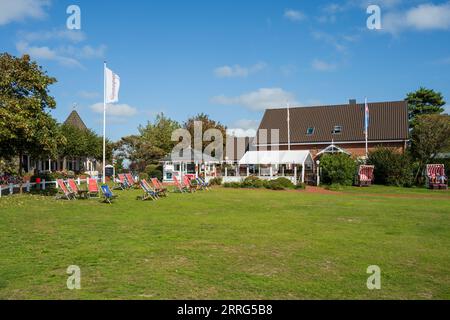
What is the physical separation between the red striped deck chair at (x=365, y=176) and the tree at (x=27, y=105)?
21.9 metres

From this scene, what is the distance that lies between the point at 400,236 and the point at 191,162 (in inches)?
1264

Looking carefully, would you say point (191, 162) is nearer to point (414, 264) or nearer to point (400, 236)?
point (400, 236)

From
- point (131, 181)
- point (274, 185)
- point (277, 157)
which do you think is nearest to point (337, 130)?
point (277, 157)

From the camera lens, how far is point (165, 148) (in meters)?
52.7

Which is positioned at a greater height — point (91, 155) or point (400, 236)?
point (91, 155)

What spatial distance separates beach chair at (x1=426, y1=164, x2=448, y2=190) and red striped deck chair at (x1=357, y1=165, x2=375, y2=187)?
13.2 ft

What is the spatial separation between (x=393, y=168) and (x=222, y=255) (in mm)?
27753

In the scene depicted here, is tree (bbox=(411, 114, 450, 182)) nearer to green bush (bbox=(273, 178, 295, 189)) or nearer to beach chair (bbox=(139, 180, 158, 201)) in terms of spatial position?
green bush (bbox=(273, 178, 295, 189))

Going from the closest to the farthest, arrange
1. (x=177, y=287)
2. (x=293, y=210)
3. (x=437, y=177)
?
(x=177, y=287), (x=293, y=210), (x=437, y=177)

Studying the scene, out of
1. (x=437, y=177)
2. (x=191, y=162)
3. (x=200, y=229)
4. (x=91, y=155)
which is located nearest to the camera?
(x=200, y=229)

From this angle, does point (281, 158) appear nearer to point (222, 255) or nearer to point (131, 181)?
point (131, 181)

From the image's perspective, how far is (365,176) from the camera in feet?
104

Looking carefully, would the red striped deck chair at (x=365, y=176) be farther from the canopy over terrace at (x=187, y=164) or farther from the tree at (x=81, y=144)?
the tree at (x=81, y=144)
